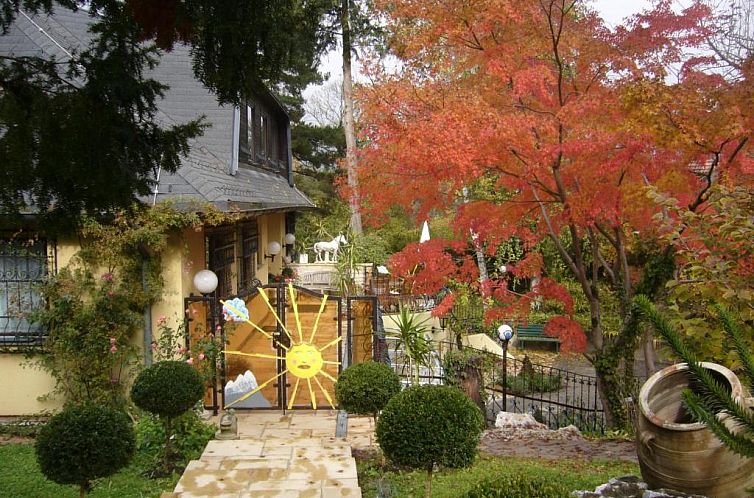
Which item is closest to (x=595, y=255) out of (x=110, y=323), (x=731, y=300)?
(x=731, y=300)

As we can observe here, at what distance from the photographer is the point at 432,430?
457cm

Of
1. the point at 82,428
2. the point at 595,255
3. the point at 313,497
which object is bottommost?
the point at 313,497

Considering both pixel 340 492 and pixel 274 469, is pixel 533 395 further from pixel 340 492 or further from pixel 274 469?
pixel 340 492

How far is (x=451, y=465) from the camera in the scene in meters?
4.62

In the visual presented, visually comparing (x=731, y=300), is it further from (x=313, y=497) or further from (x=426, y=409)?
(x=313, y=497)

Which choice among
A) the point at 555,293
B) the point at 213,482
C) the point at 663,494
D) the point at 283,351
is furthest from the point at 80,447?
the point at 555,293

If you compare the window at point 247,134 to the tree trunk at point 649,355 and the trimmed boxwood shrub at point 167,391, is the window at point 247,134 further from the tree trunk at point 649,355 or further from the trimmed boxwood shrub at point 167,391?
the tree trunk at point 649,355

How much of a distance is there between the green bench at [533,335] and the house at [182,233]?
26.1ft

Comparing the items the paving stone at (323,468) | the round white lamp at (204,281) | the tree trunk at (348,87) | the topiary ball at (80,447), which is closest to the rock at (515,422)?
the paving stone at (323,468)

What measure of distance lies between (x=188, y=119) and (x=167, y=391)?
6.57m

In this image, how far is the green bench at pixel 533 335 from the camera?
17828mm

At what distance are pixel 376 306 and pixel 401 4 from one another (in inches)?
161

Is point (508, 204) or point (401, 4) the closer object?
point (401, 4)

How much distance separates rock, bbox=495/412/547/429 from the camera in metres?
9.19
